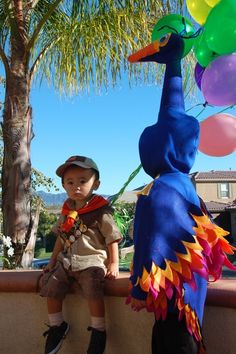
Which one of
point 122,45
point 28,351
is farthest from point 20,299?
point 122,45

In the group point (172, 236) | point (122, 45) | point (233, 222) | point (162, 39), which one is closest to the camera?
point (172, 236)

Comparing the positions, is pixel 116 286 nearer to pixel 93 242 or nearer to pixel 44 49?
pixel 93 242

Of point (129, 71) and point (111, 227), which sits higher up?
point (129, 71)

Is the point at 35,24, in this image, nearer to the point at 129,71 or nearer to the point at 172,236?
the point at 129,71

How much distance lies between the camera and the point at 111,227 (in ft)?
9.70

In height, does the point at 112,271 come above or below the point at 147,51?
below

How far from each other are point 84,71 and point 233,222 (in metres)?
21.2

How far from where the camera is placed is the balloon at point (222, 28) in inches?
101

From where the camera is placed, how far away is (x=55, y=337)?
9.71 feet

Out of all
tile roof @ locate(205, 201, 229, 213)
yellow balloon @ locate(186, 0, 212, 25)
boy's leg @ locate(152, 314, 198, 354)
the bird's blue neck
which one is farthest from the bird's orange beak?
tile roof @ locate(205, 201, 229, 213)

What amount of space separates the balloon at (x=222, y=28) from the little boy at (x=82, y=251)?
103cm

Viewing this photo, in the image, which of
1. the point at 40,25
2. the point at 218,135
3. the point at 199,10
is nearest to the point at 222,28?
the point at 199,10

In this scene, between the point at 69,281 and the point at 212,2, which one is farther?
the point at 69,281

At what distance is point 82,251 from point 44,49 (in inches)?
147
